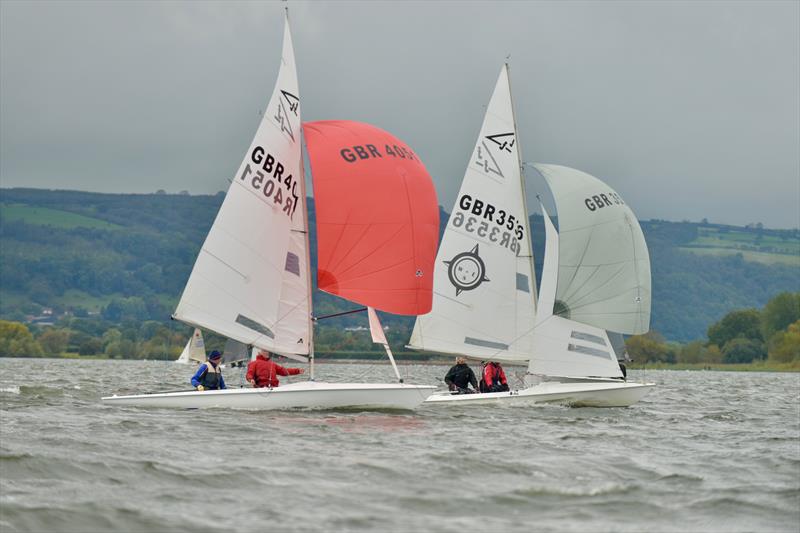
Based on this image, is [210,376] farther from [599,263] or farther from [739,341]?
[739,341]

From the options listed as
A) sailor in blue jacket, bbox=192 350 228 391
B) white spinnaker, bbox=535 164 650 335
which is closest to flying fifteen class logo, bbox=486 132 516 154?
white spinnaker, bbox=535 164 650 335

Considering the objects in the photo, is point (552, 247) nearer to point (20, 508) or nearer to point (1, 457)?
point (1, 457)

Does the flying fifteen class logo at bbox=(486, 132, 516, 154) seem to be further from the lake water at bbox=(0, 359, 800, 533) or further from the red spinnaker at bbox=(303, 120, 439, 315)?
the lake water at bbox=(0, 359, 800, 533)

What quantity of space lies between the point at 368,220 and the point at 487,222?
735 centimetres

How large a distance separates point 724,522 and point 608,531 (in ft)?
5.12

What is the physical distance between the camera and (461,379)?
28125 millimetres

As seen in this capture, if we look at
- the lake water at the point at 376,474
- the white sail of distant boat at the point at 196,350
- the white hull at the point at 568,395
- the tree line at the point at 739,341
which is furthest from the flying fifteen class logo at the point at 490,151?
the tree line at the point at 739,341

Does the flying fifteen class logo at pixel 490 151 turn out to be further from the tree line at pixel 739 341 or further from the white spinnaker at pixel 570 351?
the tree line at pixel 739 341

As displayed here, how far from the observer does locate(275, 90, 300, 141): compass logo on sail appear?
80.9 ft

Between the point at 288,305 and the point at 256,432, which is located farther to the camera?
the point at 288,305

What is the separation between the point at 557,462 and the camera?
55.7ft

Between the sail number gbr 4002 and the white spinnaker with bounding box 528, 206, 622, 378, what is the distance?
176cm

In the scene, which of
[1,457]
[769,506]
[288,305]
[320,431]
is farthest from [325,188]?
[769,506]

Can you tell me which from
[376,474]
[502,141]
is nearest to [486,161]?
[502,141]
